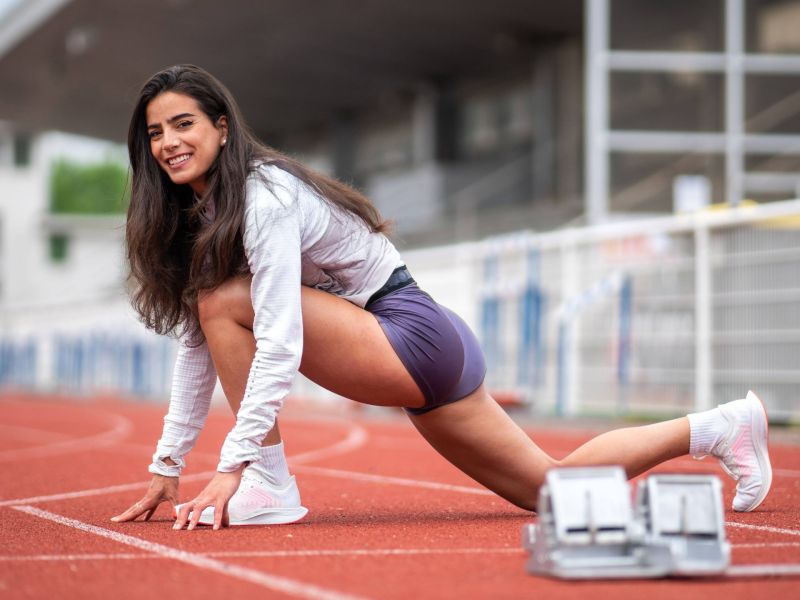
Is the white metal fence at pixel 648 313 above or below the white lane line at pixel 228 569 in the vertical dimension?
above

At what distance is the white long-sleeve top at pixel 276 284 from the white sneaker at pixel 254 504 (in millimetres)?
196

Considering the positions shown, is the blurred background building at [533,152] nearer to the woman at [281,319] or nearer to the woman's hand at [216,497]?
the woman at [281,319]

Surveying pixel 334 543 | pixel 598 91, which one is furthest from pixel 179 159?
pixel 598 91

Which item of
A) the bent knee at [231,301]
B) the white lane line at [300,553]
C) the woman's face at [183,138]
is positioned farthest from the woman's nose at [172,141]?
the white lane line at [300,553]

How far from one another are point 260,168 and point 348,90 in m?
21.7

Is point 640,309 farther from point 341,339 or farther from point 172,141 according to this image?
point 172,141

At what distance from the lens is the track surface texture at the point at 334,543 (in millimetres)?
2600

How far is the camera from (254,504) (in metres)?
3.64

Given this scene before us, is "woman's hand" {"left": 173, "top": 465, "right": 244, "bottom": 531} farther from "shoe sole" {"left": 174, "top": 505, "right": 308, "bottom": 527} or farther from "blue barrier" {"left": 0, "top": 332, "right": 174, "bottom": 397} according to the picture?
"blue barrier" {"left": 0, "top": 332, "right": 174, "bottom": 397}

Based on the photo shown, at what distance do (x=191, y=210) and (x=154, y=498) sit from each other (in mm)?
916

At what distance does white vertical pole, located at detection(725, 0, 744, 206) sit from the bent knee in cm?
1068

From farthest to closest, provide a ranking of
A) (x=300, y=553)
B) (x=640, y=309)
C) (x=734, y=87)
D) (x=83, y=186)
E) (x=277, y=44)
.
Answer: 1. (x=83, y=186)
2. (x=277, y=44)
3. (x=734, y=87)
4. (x=640, y=309)
5. (x=300, y=553)

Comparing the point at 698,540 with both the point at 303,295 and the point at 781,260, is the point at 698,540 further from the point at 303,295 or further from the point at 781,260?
the point at 781,260

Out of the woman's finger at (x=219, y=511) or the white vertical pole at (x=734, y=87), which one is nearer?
the woman's finger at (x=219, y=511)
